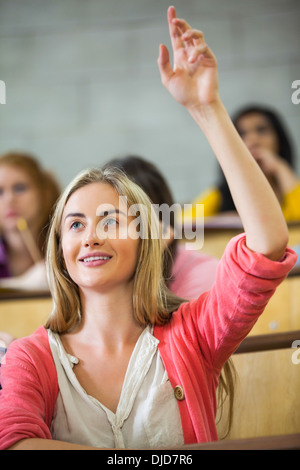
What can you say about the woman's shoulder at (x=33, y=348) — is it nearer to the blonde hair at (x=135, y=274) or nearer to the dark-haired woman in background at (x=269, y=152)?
the blonde hair at (x=135, y=274)

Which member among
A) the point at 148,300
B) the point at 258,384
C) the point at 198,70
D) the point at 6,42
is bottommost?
the point at 258,384

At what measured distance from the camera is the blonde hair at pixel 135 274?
0.71m

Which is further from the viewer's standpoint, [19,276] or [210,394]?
[19,276]

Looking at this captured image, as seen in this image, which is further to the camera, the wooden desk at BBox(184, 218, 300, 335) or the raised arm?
the wooden desk at BBox(184, 218, 300, 335)

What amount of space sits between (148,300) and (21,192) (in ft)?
3.24

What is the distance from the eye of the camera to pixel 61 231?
2.37 feet

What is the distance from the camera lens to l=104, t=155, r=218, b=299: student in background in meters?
1.07

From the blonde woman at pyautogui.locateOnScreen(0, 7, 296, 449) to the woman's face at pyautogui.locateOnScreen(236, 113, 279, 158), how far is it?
1606 mm

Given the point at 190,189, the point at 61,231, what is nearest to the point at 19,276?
the point at 61,231

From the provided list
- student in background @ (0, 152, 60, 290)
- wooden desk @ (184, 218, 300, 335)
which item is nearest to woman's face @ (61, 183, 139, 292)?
wooden desk @ (184, 218, 300, 335)

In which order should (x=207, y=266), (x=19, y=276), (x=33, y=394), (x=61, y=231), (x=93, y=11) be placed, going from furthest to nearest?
1. (x=93, y=11)
2. (x=19, y=276)
3. (x=207, y=266)
4. (x=61, y=231)
5. (x=33, y=394)

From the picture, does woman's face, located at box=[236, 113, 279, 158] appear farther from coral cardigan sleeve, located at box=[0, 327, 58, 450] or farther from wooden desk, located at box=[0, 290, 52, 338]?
coral cardigan sleeve, located at box=[0, 327, 58, 450]

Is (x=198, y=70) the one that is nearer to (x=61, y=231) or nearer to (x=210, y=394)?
(x=61, y=231)

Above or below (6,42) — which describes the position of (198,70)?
below
